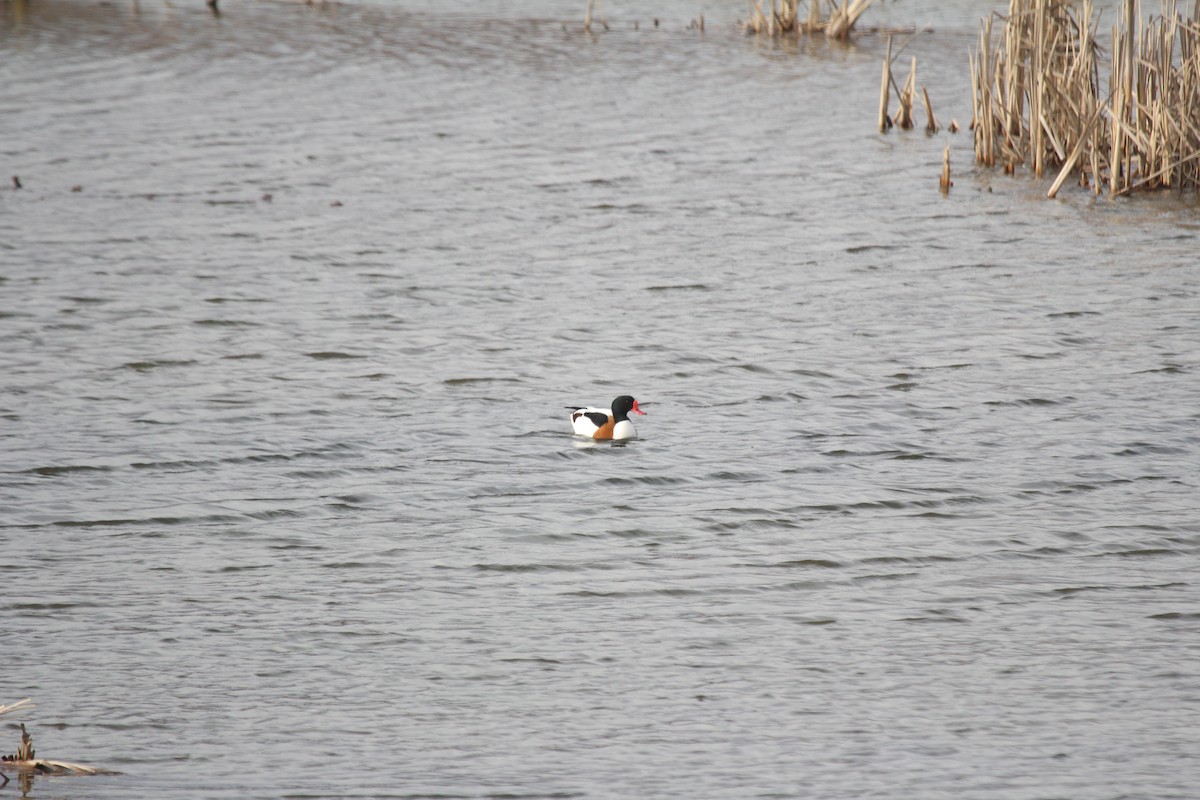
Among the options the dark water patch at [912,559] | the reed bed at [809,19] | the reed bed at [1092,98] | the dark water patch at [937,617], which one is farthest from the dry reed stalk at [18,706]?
the reed bed at [809,19]

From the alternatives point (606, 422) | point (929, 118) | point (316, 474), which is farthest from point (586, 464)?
point (929, 118)

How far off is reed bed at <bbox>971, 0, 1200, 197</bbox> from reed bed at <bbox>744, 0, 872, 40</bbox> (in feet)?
24.9

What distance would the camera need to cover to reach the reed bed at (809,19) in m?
25.1

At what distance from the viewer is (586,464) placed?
10078mm

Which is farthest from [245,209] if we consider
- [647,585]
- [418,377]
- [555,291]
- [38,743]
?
[38,743]

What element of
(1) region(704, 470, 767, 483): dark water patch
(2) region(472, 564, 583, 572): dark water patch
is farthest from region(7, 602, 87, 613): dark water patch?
(1) region(704, 470, 767, 483): dark water patch

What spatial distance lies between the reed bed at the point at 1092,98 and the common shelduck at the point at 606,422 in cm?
773

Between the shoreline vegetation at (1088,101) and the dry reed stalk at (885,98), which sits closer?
the shoreline vegetation at (1088,101)

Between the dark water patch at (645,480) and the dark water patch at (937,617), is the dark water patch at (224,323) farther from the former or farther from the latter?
the dark water patch at (937,617)

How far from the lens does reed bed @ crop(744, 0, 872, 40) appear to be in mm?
25125

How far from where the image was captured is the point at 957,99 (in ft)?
71.8

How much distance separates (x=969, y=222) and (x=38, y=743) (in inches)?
463

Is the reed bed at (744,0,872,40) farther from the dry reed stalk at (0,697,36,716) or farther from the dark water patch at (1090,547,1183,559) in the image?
the dry reed stalk at (0,697,36,716)

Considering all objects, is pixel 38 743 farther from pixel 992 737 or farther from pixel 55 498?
pixel 992 737
